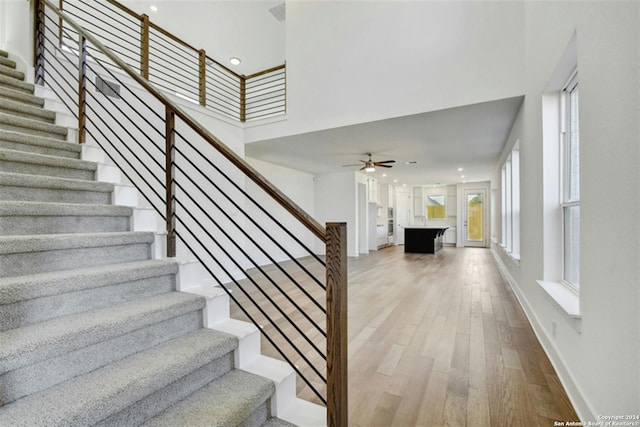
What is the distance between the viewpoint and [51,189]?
5.85 feet

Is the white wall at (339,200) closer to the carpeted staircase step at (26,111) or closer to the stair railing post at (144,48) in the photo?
the stair railing post at (144,48)

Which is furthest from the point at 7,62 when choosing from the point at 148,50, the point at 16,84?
the point at 148,50

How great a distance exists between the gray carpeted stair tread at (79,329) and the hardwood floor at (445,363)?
3.38 feet

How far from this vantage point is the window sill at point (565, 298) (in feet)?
5.44

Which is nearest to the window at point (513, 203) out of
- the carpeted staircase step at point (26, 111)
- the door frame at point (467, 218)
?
the carpeted staircase step at point (26, 111)

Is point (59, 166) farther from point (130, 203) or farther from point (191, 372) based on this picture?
point (191, 372)

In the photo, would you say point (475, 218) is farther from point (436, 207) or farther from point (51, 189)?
point (51, 189)

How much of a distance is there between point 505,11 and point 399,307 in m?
3.53

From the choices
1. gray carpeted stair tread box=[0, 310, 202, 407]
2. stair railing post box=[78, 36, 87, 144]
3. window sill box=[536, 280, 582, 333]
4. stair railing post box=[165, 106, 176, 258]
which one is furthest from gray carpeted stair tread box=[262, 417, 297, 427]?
stair railing post box=[78, 36, 87, 144]

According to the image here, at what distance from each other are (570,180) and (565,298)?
922mm

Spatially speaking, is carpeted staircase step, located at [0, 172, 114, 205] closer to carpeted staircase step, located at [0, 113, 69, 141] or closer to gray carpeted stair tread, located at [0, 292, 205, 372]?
carpeted staircase step, located at [0, 113, 69, 141]

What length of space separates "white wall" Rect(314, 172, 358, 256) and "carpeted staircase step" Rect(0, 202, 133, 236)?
21.1ft

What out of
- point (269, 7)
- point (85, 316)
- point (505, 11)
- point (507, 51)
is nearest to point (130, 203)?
point (85, 316)

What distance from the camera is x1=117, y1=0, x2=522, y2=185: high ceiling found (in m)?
3.88
